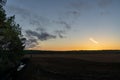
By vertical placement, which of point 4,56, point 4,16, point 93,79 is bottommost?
point 93,79

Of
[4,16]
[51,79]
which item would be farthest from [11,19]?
[51,79]

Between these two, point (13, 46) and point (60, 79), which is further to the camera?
point (13, 46)

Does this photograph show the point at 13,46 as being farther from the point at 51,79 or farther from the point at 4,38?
the point at 51,79

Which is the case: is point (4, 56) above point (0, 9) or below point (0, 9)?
below

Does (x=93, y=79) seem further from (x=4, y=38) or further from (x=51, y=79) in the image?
(x=4, y=38)

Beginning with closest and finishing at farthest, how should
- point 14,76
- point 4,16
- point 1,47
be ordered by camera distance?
point 14,76 → point 1,47 → point 4,16

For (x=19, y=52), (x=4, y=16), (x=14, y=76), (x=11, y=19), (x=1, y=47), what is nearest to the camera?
(x=14, y=76)

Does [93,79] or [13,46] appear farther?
[13,46]

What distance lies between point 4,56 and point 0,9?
6.28 metres

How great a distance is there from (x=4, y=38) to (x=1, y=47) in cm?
159

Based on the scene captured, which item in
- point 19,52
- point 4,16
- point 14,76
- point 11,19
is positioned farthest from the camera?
point 19,52

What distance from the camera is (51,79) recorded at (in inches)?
1242

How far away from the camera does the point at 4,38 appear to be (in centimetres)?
3177

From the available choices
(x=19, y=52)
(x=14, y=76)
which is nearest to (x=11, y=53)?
(x=19, y=52)
